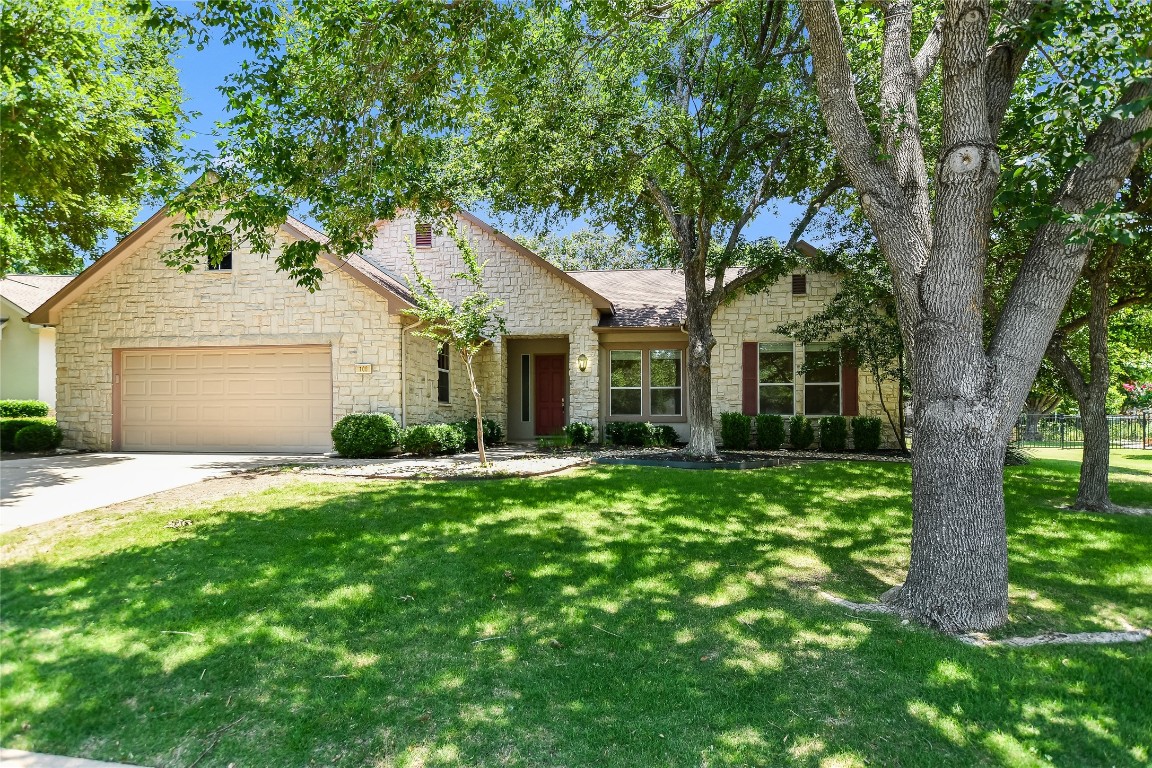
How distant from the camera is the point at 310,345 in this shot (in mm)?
12875

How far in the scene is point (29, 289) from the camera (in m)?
22.4

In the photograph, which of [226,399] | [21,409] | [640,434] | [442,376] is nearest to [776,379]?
[640,434]

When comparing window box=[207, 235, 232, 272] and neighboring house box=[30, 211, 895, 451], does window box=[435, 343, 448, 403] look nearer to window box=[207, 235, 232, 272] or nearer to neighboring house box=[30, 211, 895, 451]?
neighboring house box=[30, 211, 895, 451]

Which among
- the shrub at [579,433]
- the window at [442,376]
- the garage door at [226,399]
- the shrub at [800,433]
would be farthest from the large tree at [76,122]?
the shrub at [800,433]

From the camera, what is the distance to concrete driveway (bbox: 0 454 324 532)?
686 centimetres

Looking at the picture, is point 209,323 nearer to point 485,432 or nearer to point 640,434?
point 485,432

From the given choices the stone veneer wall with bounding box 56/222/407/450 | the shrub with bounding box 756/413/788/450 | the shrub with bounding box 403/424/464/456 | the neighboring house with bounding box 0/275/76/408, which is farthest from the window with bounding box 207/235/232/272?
the neighboring house with bounding box 0/275/76/408

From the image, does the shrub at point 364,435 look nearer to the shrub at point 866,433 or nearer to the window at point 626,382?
the window at point 626,382

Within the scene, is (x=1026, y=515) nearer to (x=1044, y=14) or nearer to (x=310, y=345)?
(x=1044, y=14)

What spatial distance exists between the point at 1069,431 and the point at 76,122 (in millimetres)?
27526

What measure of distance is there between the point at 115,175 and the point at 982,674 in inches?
550

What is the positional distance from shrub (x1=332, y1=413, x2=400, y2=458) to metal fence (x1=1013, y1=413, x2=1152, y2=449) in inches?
798

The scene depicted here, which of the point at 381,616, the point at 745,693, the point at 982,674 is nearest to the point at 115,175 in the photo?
the point at 381,616

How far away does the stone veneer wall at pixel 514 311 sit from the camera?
15.5 m
